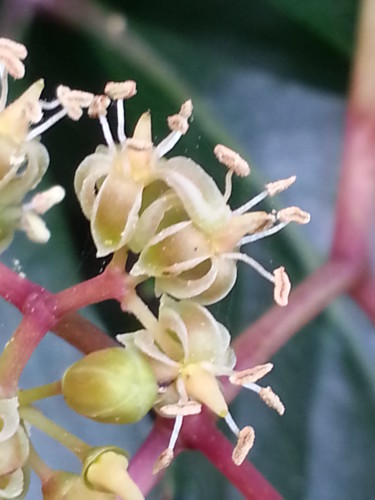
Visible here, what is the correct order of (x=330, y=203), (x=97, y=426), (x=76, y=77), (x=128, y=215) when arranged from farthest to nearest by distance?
(x=330, y=203) < (x=76, y=77) < (x=97, y=426) < (x=128, y=215)

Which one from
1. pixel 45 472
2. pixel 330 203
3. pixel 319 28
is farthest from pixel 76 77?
pixel 45 472

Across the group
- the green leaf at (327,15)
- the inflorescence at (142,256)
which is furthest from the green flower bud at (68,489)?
the green leaf at (327,15)

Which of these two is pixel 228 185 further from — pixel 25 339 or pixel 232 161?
pixel 25 339

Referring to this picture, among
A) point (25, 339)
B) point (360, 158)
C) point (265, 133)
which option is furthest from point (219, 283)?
point (265, 133)

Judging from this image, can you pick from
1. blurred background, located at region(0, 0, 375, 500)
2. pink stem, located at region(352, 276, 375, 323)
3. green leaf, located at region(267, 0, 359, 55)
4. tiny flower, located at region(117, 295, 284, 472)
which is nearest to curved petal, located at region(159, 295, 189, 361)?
tiny flower, located at region(117, 295, 284, 472)

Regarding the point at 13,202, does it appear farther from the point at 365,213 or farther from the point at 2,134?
the point at 365,213

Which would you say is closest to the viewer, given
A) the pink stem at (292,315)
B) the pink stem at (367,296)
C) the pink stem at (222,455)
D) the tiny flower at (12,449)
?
the tiny flower at (12,449)

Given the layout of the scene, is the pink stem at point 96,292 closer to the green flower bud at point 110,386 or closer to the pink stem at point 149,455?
the green flower bud at point 110,386

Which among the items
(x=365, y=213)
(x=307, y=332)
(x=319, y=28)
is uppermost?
(x=319, y=28)
